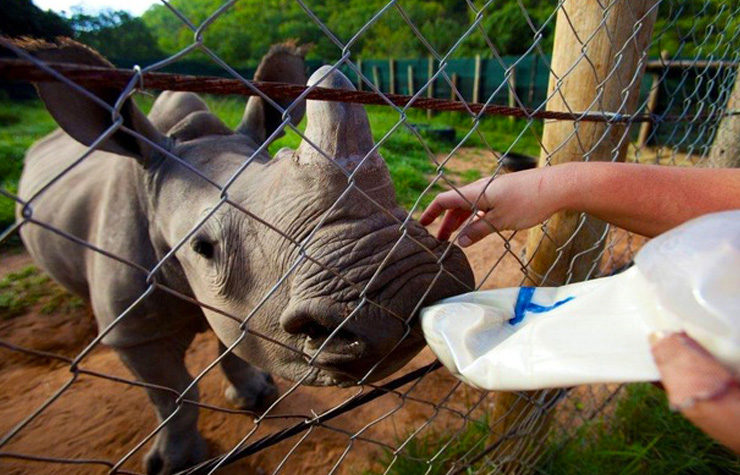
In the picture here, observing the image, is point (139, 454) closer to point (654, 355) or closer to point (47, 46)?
point (47, 46)

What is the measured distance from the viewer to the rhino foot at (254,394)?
333 cm

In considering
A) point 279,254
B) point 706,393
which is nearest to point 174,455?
point 279,254

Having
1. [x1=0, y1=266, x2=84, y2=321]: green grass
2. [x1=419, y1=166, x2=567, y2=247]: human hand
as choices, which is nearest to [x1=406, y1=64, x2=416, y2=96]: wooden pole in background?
[x1=0, y1=266, x2=84, y2=321]: green grass

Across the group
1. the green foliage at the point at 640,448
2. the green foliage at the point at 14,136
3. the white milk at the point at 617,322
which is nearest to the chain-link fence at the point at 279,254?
the green foliage at the point at 640,448

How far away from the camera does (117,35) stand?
83.6 feet

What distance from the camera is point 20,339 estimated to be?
401cm

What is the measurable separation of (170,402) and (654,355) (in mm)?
2777

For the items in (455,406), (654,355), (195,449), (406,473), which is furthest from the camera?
(455,406)

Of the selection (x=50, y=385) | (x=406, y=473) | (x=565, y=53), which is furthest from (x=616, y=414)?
(x=50, y=385)

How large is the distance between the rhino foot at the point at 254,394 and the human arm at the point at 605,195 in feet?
8.29

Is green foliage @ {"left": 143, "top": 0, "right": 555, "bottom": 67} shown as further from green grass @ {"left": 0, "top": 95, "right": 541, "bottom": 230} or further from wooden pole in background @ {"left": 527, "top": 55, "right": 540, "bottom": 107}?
green grass @ {"left": 0, "top": 95, "right": 541, "bottom": 230}

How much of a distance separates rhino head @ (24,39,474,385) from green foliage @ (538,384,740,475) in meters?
1.51

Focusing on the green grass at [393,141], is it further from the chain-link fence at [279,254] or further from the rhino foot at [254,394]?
the rhino foot at [254,394]

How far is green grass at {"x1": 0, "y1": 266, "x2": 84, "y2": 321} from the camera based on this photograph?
175 inches
